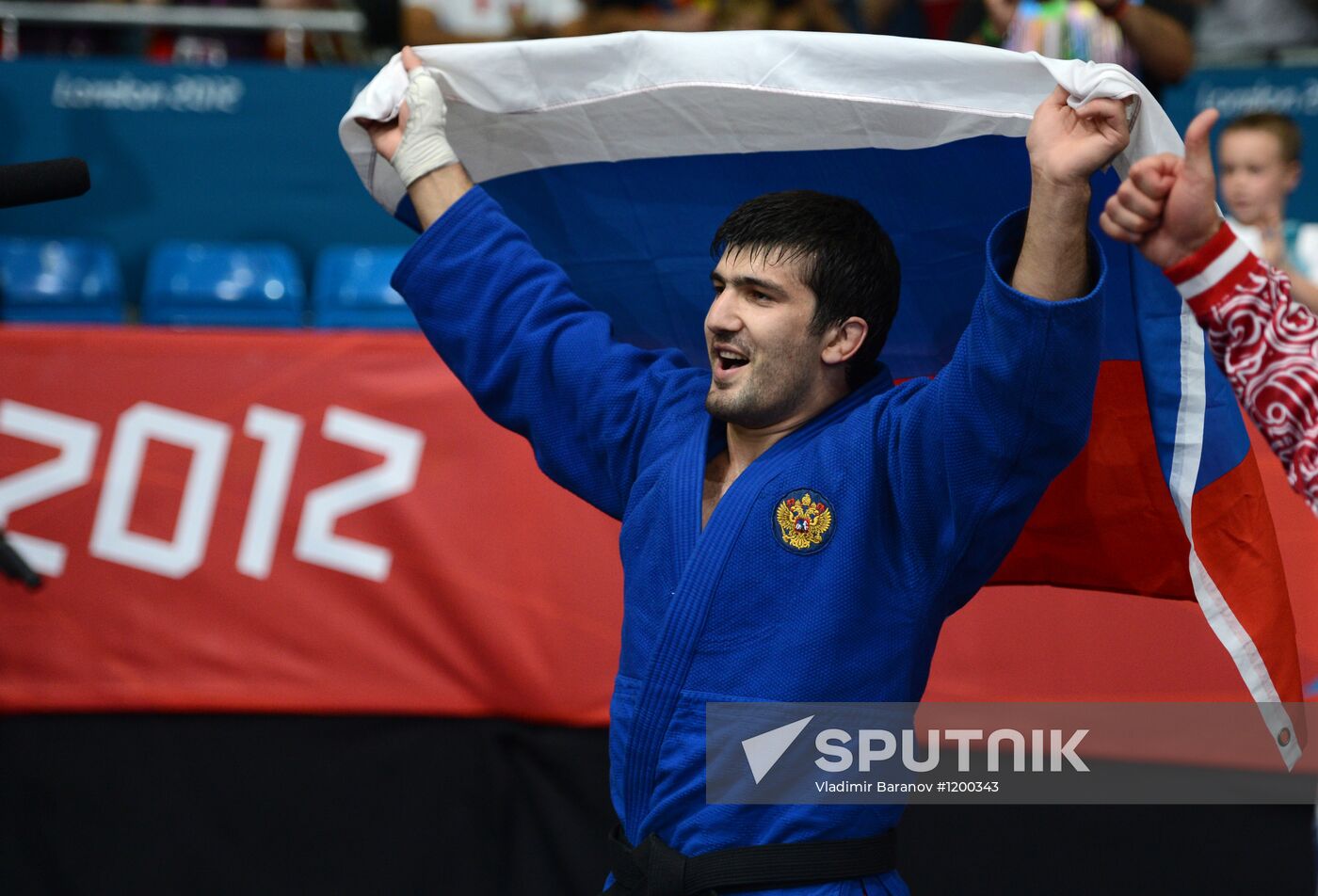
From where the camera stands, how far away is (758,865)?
6.32ft

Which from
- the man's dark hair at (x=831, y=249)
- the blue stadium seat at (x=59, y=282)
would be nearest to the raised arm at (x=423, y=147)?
the man's dark hair at (x=831, y=249)

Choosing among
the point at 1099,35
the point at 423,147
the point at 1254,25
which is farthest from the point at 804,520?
the point at 1254,25

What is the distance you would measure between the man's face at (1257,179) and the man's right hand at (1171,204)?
2.74 metres

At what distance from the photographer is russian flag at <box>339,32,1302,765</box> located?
2068 millimetres

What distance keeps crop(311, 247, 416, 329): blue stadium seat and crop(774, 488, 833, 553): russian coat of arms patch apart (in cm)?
350

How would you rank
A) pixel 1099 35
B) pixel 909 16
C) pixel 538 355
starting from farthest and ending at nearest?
pixel 909 16, pixel 1099 35, pixel 538 355

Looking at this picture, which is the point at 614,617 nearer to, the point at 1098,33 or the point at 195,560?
the point at 195,560

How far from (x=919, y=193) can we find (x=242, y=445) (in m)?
1.88

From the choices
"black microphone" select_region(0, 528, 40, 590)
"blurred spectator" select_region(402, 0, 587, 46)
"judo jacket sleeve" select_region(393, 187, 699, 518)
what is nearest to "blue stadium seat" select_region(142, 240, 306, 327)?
"blurred spectator" select_region(402, 0, 587, 46)

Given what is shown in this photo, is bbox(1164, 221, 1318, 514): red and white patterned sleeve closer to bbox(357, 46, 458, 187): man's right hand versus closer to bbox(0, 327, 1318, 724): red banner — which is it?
bbox(357, 46, 458, 187): man's right hand

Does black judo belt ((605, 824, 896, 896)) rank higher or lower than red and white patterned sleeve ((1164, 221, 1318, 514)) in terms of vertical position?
lower

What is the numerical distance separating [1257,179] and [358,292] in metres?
3.26

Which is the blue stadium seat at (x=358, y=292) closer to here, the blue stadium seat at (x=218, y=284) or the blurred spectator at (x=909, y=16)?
the blue stadium seat at (x=218, y=284)

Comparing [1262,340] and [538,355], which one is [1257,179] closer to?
[538,355]
